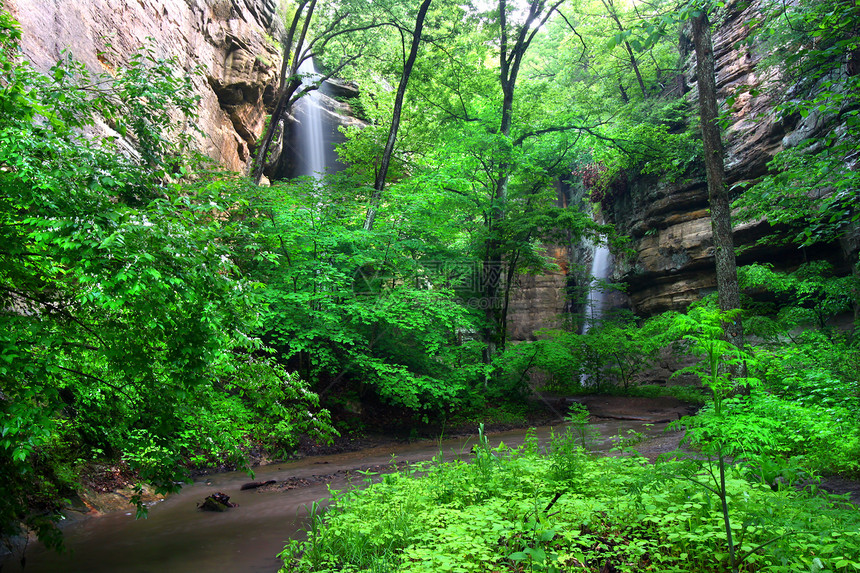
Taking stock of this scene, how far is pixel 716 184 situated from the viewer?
8.09m

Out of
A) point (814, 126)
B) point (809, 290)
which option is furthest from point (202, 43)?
point (809, 290)

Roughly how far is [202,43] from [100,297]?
1466 cm

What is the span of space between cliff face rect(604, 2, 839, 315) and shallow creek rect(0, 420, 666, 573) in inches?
528

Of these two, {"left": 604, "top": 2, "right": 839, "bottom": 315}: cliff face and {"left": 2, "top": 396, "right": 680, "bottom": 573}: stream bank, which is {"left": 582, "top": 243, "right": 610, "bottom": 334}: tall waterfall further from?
{"left": 2, "top": 396, "right": 680, "bottom": 573}: stream bank

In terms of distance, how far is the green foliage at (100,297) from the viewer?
2.89m

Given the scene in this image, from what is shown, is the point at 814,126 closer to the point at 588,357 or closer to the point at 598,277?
the point at 588,357

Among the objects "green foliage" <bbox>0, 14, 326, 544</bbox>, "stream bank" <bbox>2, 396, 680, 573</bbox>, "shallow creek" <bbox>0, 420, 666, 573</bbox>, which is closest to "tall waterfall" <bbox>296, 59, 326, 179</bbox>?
"stream bank" <bbox>2, 396, 680, 573</bbox>

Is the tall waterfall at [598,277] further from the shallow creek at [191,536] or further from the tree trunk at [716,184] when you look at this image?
the shallow creek at [191,536]

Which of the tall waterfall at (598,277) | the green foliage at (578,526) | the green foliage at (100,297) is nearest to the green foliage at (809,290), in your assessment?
the tall waterfall at (598,277)

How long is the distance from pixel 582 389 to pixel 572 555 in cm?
1651

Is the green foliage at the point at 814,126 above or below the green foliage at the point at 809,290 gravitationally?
above

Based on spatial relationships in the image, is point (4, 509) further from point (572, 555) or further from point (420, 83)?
point (420, 83)

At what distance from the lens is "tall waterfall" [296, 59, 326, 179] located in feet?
70.3

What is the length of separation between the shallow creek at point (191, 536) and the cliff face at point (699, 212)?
1342cm
